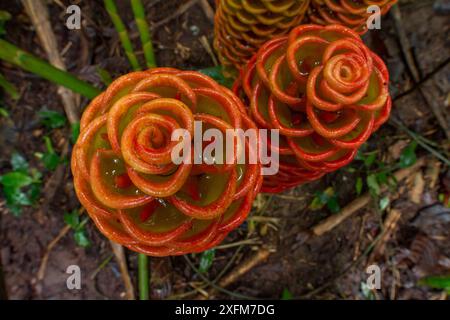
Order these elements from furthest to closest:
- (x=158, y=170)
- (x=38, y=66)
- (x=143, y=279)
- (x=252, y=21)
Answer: (x=143, y=279)
(x=38, y=66)
(x=252, y=21)
(x=158, y=170)

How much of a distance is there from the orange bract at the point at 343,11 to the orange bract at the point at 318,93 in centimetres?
24

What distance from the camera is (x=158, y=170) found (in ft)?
3.35

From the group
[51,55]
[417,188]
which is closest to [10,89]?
[51,55]

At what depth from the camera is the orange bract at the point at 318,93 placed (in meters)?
1.24

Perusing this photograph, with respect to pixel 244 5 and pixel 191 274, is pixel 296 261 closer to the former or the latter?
pixel 191 274

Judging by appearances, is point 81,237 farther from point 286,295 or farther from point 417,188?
point 417,188

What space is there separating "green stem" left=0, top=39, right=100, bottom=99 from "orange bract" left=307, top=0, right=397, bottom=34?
1081mm

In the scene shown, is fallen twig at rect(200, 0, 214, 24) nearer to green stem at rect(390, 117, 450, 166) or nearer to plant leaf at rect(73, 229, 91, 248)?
green stem at rect(390, 117, 450, 166)

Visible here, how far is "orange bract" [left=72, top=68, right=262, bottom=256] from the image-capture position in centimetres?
104

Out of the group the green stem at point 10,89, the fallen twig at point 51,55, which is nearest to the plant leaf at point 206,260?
the fallen twig at point 51,55

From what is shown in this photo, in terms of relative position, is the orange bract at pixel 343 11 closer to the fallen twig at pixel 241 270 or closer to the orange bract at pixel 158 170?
the orange bract at pixel 158 170

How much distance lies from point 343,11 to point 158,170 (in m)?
0.99

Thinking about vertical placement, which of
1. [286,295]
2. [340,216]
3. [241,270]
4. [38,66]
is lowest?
[286,295]
